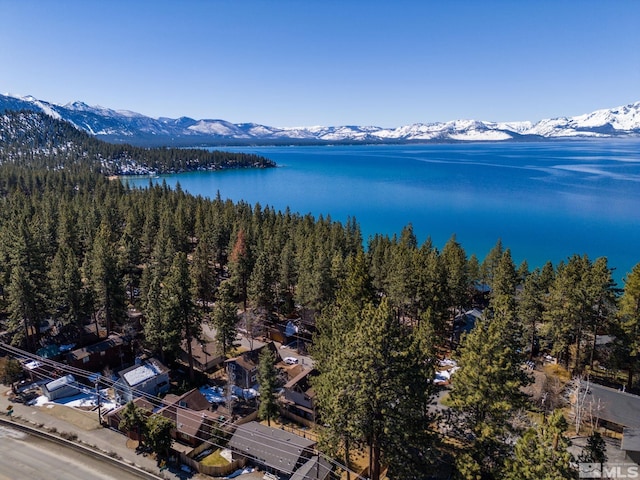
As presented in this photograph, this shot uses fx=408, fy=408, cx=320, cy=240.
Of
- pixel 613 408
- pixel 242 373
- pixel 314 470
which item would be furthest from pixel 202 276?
pixel 613 408

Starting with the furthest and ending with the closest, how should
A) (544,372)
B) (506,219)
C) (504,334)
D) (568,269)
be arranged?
(506,219), (568,269), (544,372), (504,334)

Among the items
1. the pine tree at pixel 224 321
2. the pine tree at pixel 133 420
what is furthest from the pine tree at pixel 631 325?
the pine tree at pixel 133 420

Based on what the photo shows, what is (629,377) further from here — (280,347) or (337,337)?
(280,347)

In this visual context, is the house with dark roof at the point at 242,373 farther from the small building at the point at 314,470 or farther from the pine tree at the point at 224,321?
the small building at the point at 314,470

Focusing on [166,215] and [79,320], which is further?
[166,215]

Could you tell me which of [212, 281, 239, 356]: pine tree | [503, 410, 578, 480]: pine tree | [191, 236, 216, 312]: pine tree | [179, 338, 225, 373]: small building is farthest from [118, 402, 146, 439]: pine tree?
[191, 236, 216, 312]: pine tree

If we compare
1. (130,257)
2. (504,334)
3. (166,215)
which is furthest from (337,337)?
Answer: (166,215)
